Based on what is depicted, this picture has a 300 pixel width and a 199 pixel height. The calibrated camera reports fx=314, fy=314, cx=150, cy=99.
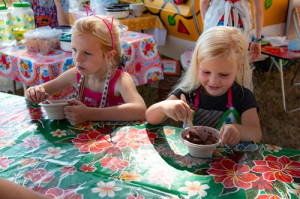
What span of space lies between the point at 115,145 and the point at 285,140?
211cm

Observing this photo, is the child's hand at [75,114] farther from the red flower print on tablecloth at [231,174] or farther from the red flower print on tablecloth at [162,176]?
the red flower print on tablecloth at [231,174]

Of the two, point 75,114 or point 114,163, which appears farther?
point 75,114

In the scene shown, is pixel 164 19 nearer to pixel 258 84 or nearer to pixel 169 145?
pixel 258 84

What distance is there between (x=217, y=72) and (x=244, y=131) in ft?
0.84

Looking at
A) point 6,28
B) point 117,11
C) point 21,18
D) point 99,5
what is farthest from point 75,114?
point 99,5

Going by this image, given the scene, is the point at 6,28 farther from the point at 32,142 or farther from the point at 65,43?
the point at 32,142

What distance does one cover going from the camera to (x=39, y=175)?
960 mm

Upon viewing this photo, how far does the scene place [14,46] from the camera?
7.90 feet

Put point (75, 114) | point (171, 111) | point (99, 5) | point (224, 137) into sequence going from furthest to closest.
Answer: point (99, 5)
point (75, 114)
point (171, 111)
point (224, 137)

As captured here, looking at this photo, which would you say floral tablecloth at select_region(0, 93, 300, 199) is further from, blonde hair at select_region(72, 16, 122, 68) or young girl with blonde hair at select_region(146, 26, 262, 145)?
blonde hair at select_region(72, 16, 122, 68)

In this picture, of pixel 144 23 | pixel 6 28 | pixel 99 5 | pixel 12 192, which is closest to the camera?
pixel 12 192

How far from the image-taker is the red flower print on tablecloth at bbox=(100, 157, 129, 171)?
3.28 feet

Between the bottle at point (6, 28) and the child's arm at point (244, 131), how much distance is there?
6.24 feet

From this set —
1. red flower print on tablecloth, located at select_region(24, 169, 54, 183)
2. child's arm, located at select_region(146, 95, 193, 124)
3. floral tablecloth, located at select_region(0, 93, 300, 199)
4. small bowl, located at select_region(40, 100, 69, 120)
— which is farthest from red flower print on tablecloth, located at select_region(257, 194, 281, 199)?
small bowl, located at select_region(40, 100, 69, 120)
